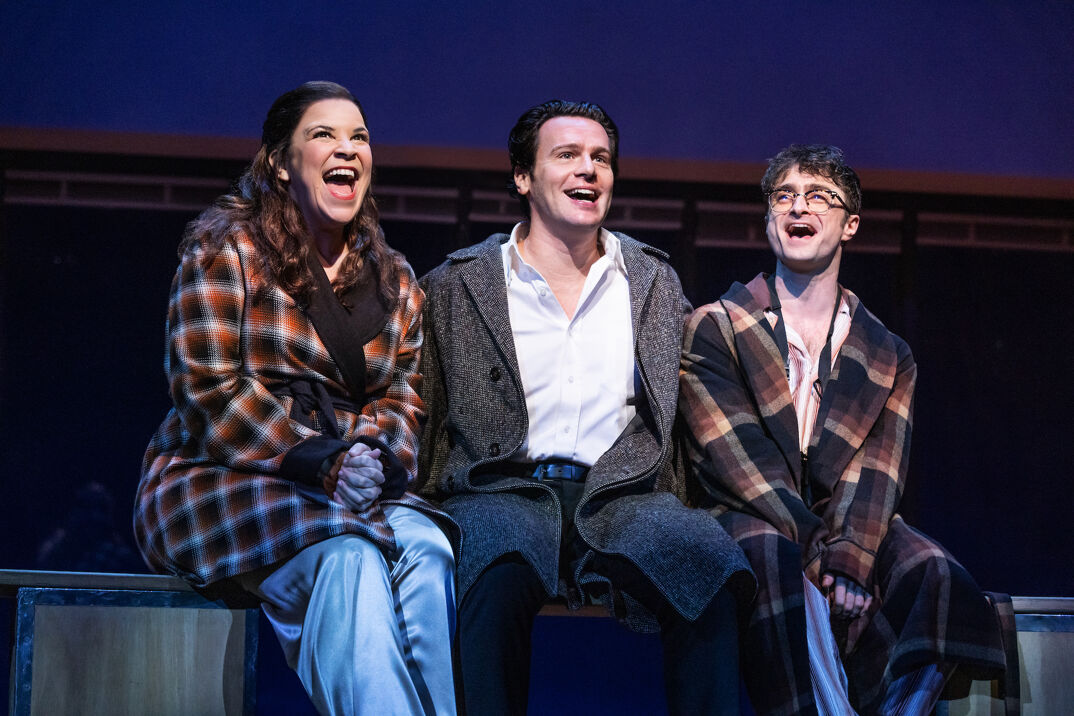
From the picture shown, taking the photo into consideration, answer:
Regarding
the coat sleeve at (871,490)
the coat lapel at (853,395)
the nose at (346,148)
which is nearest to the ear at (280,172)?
the nose at (346,148)

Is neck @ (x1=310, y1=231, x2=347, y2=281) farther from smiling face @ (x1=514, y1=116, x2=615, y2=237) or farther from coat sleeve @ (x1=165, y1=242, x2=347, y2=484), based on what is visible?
smiling face @ (x1=514, y1=116, x2=615, y2=237)

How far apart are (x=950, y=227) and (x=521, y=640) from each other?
2.21 m

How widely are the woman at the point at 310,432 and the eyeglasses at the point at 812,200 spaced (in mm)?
940

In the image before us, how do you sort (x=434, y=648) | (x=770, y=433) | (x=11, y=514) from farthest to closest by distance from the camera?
(x=11, y=514), (x=770, y=433), (x=434, y=648)

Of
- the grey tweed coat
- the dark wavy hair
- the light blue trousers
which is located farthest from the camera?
the dark wavy hair

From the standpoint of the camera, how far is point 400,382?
92.7 inches

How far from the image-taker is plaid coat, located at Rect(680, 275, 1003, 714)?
7.02 feet

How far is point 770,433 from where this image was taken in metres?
2.48

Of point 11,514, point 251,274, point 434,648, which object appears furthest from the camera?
point 11,514

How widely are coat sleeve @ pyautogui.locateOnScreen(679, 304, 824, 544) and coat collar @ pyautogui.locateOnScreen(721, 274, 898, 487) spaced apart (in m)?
0.04

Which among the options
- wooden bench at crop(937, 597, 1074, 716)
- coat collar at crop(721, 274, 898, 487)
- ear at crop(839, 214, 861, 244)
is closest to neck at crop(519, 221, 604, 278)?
coat collar at crop(721, 274, 898, 487)

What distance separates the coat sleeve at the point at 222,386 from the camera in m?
2.07

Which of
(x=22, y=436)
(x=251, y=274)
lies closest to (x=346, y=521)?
(x=251, y=274)

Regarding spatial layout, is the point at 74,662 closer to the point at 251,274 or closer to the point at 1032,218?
the point at 251,274
